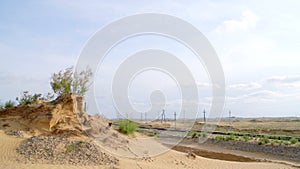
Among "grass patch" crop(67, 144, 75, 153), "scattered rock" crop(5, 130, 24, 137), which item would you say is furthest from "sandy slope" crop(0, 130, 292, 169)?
"grass patch" crop(67, 144, 75, 153)

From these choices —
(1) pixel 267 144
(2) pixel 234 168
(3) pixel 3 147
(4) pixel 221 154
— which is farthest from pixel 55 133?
(1) pixel 267 144

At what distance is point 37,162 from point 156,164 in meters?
6.27

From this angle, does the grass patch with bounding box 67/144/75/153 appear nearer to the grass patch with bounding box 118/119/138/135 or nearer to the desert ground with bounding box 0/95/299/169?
the desert ground with bounding box 0/95/299/169

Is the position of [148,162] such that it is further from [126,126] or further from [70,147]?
[126,126]

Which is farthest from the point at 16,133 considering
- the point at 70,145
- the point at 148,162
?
the point at 148,162

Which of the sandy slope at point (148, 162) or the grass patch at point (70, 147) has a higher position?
the grass patch at point (70, 147)

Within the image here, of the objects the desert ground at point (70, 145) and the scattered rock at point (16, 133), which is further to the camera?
the scattered rock at point (16, 133)

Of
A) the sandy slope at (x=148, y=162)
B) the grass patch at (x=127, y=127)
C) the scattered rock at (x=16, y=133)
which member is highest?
the grass patch at (x=127, y=127)

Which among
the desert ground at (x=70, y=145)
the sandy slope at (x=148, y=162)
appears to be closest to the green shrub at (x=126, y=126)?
the desert ground at (x=70, y=145)

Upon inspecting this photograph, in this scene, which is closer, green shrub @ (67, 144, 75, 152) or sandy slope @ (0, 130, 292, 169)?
sandy slope @ (0, 130, 292, 169)

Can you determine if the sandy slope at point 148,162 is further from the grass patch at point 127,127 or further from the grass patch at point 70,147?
the grass patch at point 127,127

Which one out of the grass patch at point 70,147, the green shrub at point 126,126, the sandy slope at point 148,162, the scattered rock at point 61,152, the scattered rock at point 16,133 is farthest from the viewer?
the green shrub at point 126,126

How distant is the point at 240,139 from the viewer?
1521 inches

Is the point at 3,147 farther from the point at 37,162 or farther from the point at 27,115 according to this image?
the point at 27,115
